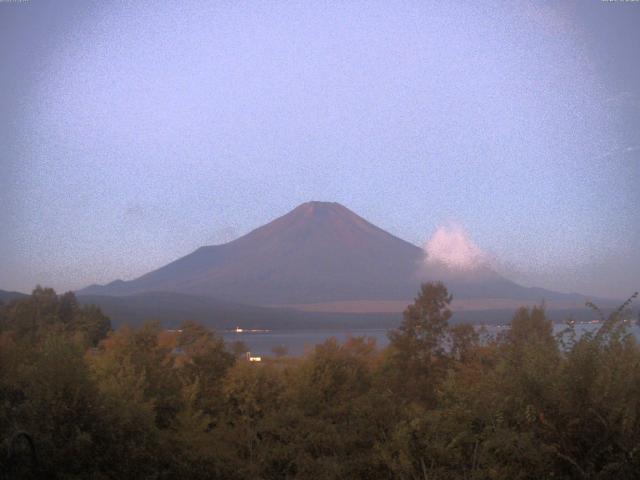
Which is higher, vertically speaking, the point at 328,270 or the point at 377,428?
the point at 328,270

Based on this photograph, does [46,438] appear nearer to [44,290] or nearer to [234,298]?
Answer: [44,290]

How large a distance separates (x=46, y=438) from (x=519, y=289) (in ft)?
502

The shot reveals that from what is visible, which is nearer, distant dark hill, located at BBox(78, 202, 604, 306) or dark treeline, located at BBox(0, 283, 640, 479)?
dark treeline, located at BBox(0, 283, 640, 479)

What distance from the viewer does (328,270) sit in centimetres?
16462

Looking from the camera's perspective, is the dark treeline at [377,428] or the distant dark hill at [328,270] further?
the distant dark hill at [328,270]

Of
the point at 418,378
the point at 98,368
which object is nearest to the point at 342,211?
the point at 418,378

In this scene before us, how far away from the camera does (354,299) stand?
155m

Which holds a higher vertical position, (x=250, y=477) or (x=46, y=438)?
(x=46, y=438)

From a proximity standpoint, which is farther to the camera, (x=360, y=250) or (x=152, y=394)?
(x=360, y=250)

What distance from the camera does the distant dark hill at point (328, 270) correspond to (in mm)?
154875

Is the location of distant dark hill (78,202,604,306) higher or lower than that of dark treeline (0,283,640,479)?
higher

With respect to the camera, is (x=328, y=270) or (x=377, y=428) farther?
(x=328, y=270)

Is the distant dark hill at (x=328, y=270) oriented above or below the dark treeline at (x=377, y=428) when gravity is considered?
above

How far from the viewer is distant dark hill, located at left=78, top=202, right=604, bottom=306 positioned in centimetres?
15488
